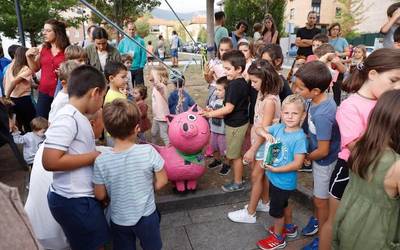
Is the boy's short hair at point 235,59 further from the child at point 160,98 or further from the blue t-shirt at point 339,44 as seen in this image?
the blue t-shirt at point 339,44

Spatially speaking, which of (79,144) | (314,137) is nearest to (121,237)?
(79,144)

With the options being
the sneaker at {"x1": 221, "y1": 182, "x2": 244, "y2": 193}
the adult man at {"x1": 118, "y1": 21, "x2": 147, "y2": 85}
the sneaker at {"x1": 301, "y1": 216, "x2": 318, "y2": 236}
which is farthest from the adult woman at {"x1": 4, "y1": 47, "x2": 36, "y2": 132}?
the sneaker at {"x1": 301, "y1": 216, "x2": 318, "y2": 236}

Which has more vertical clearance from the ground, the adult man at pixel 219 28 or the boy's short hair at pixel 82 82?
the adult man at pixel 219 28

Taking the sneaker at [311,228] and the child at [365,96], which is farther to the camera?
the sneaker at [311,228]

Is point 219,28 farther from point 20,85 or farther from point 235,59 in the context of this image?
point 20,85

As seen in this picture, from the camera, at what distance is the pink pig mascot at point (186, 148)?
3.07 meters

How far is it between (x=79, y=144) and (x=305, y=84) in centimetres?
174

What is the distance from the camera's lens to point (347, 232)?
6.01ft

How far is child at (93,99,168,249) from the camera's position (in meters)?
2.05


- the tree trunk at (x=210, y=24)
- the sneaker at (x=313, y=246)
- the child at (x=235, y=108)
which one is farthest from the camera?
the tree trunk at (x=210, y=24)

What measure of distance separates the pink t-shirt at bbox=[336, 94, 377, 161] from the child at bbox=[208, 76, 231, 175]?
1.67 metres

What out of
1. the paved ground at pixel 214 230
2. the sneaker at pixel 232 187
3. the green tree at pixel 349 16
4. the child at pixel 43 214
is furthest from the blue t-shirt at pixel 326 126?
the green tree at pixel 349 16

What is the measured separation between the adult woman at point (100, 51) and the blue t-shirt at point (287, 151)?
305 cm

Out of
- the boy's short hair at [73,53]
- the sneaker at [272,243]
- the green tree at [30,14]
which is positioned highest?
the green tree at [30,14]
